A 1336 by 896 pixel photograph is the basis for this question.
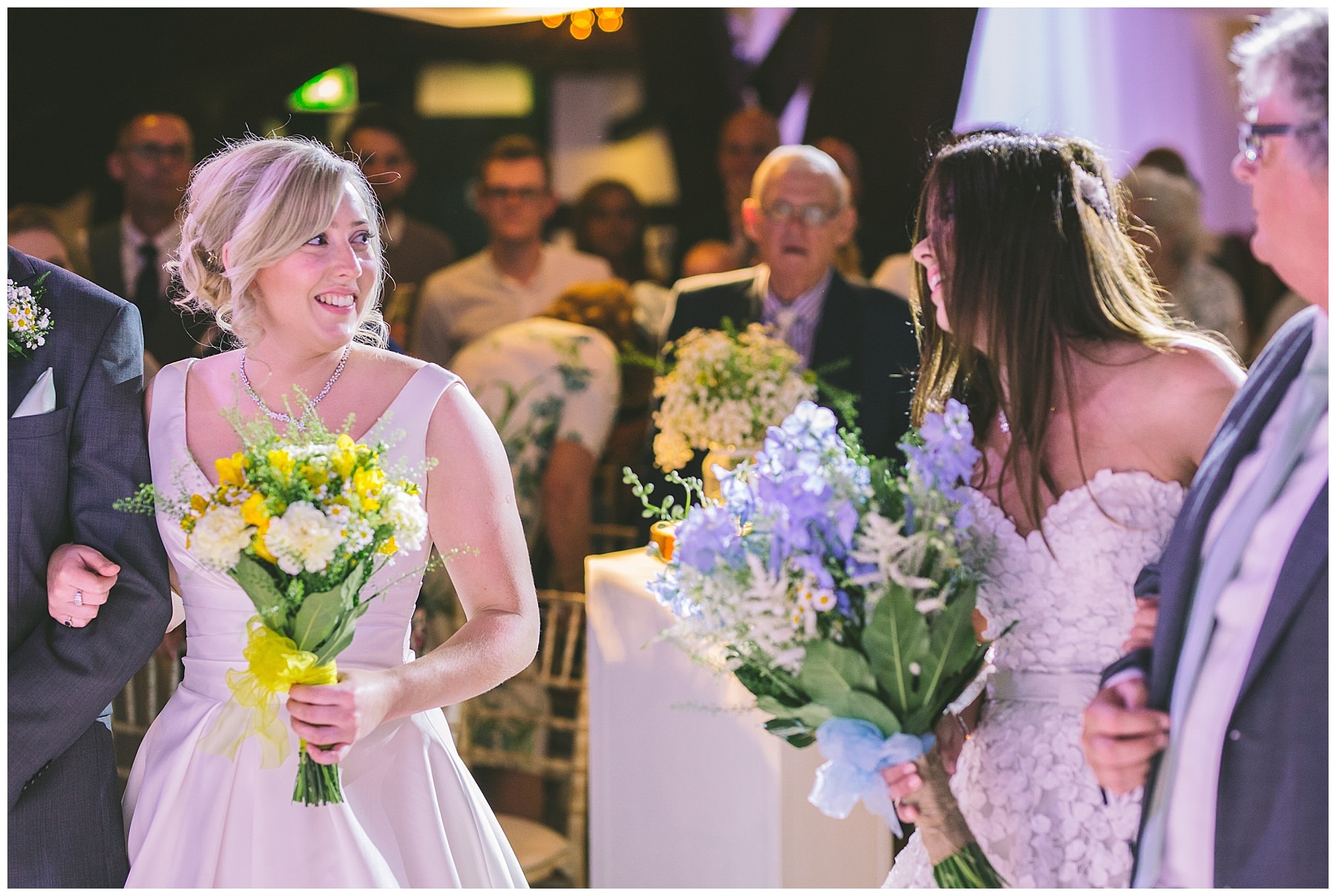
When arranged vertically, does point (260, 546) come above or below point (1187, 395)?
below

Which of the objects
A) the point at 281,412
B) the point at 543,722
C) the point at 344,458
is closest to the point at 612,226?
the point at 543,722

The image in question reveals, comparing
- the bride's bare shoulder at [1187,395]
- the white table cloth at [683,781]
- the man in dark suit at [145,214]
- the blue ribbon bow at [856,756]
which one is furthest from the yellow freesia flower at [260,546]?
the man in dark suit at [145,214]

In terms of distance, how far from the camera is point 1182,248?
5.11 metres

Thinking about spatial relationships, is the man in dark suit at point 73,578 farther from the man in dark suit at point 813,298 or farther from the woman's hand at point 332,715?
the man in dark suit at point 813,298

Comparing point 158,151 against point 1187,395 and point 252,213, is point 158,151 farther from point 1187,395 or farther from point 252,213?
point 1187,395

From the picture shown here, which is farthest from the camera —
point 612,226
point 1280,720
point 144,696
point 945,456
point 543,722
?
point 612,226

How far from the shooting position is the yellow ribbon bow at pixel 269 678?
1681 millimetres

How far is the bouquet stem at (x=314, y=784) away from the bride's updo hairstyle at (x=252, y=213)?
0.73 m

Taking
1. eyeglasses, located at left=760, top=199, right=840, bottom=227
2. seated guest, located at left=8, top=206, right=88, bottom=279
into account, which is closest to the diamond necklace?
eyeglasses, located at left=760, top=199, right=840, bottom=227

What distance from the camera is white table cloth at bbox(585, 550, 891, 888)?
2.78 m

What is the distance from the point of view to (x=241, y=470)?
5.55ft

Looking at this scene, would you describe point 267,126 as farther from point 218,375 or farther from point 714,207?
point 218,375

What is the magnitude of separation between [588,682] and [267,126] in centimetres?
433

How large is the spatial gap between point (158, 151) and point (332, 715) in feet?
12.9
